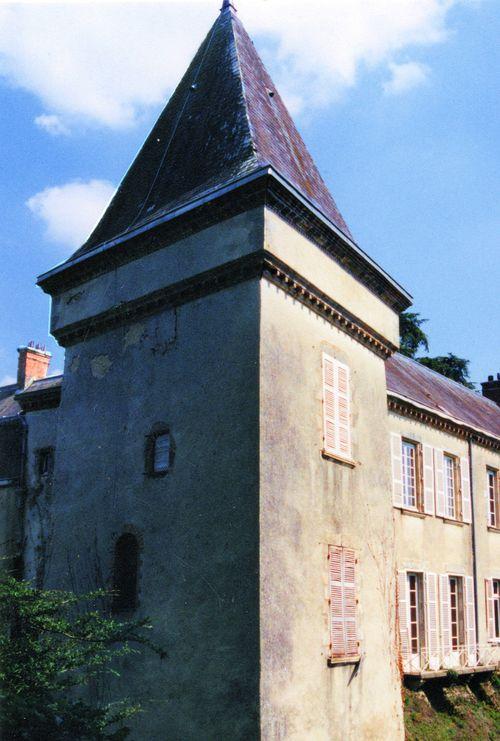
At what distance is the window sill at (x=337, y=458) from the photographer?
12453 mm

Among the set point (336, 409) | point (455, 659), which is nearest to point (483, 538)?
point (455, 659)

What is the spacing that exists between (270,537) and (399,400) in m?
7.35

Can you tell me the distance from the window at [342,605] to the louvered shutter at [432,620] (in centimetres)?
503

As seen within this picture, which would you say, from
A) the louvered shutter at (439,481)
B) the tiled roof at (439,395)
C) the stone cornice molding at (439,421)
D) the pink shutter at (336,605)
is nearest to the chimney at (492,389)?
the tiled roof at (439,395)

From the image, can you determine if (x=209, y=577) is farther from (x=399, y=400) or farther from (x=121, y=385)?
(x=399, y=400)

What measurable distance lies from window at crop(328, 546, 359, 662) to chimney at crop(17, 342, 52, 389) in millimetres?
15558

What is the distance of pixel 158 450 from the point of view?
12336 millimetres

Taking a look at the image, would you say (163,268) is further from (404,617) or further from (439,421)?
(439,421)

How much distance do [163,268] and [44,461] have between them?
6.10 meters

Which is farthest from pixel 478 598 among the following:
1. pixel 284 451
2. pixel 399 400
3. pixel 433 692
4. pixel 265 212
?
pixel 265 212

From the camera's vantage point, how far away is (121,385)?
43.3 ft

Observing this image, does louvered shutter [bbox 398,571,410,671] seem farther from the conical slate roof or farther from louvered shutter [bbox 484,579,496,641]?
the conical slate roof

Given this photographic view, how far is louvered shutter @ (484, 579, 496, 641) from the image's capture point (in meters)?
19.8

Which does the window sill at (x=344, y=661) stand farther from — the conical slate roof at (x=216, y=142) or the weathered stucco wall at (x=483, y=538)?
the weathered stucco wall at (x=483, y=538)
